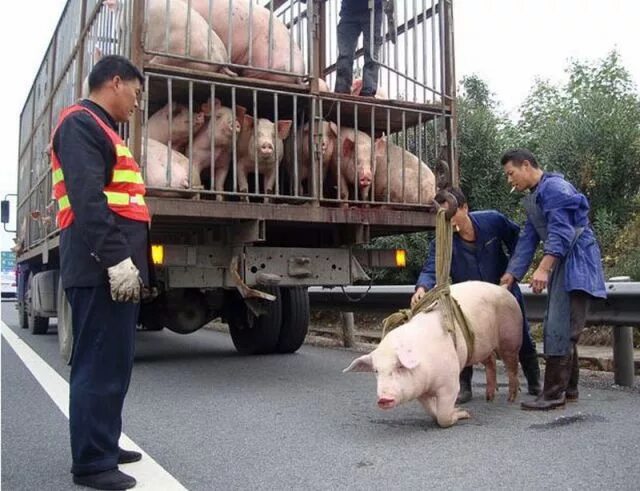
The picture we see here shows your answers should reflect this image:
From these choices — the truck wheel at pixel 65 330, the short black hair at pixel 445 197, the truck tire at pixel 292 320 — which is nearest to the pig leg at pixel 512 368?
the short black hair at pixel 445 197

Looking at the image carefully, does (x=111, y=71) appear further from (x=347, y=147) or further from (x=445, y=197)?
(x=347, y=147)

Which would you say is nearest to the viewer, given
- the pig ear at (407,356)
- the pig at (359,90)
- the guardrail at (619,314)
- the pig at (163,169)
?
the pig ear at (407,356)

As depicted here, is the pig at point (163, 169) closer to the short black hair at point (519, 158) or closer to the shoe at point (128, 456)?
the shoe at point (128, 456)

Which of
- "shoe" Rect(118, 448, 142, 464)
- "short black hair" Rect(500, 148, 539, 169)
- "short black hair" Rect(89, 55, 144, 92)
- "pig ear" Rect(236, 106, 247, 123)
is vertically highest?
"pig ear" Rect(236, 106, 247, 123)

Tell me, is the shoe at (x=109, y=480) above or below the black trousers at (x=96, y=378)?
below

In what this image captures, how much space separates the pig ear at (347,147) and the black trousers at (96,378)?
3359 millimetres

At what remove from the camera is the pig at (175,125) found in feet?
18.3

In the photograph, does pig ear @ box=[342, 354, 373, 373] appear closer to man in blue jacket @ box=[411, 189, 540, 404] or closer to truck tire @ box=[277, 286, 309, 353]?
man in blue jacket @ box=[411, 189, 540, 404]

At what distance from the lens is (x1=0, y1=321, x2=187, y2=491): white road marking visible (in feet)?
10.5

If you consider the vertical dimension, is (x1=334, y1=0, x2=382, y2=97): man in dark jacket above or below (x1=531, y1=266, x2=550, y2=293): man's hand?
above

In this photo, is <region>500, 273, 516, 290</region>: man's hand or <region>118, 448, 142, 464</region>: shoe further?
<region>500, 273, 516, 290</region>: man's hand

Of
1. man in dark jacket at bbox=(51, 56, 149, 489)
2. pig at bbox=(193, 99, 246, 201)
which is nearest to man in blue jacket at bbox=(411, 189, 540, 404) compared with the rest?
pig at bbox=(193, 99, 246, 201)

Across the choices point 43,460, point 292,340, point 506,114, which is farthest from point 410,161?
point 506,114

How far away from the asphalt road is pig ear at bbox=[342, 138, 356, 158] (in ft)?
6.44
